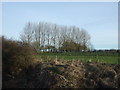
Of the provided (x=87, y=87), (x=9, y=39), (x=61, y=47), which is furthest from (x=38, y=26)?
(x=87, y=87)

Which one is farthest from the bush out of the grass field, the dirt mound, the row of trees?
the row of trees

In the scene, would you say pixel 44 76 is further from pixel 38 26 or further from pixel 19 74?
pixel 38 26

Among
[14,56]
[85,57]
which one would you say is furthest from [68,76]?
[85,57]

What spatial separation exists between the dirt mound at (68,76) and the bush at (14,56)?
0.57 metres

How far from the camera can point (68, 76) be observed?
16906 mm

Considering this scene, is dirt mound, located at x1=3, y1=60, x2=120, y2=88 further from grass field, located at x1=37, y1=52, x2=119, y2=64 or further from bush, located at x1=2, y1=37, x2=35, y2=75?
grass field, located at x1=37, y1=52, x2=119, y2=64

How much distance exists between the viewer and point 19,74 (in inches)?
712

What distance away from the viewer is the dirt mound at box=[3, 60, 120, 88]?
16312 mm

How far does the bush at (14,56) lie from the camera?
706 inches

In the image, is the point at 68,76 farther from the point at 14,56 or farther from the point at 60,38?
the point at 60,38

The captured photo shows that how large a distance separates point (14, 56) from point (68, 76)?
4.28m

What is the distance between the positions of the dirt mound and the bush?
57 centimetres

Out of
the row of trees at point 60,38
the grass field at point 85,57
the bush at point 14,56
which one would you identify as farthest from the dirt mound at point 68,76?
the row of trees at point 60,38

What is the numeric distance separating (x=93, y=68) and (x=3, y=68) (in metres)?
6.61
